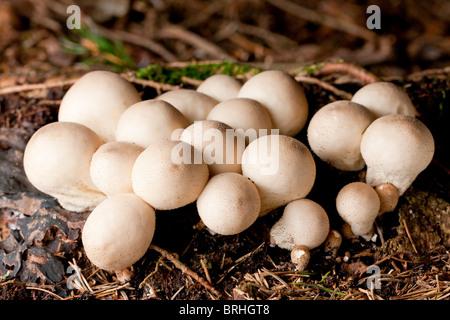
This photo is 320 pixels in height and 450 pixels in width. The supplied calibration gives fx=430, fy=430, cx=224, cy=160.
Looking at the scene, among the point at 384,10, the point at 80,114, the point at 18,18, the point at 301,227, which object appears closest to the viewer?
the point at 301,227

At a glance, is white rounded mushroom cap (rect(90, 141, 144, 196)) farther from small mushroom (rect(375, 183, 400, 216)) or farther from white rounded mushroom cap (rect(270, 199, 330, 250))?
small mushroom (rect(375, 183, 400, 216))

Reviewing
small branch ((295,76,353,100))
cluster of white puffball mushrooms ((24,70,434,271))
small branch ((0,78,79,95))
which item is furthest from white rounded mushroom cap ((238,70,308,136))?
small branch ((0,78,79,95))

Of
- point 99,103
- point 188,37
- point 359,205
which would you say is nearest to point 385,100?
point 359,205

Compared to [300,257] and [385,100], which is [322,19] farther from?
[300,257]

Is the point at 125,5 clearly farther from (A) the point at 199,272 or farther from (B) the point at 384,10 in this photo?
(A) the point at 199,272

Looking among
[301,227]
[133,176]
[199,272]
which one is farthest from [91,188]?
[301,227]

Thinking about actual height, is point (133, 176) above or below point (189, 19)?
above

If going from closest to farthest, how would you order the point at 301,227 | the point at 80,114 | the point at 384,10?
the point at 301,227
the point at 80,114
the point at 384,10

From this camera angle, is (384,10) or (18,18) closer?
(18,18)
